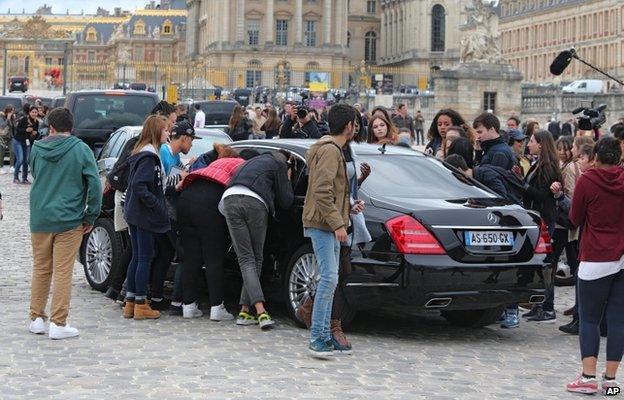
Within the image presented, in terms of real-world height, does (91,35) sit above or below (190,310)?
above

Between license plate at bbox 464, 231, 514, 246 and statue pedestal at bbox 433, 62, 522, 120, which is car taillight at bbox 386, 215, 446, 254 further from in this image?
statue pedestal at bbox 433, 62, 522, 120

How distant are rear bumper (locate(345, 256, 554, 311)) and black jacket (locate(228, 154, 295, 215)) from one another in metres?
0.95

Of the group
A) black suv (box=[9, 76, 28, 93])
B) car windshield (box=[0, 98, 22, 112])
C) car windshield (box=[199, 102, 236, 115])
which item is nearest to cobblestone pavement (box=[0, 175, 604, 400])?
car windshield (box=[199, 102, 236, 115])

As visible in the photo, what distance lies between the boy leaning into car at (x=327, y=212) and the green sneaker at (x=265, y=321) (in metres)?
1.09

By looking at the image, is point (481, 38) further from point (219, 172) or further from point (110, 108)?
point (219, 172)

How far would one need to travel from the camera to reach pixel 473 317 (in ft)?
42.4

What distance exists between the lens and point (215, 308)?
41.8ft

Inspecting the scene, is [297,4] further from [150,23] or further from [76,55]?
[76,55]

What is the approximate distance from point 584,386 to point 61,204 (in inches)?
175

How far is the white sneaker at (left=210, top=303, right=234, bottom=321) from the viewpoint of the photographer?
12750 mm

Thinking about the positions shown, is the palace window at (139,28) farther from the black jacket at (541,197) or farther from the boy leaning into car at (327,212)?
the boy leaning into car at (327,212)

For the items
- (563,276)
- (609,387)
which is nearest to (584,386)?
(609,387)

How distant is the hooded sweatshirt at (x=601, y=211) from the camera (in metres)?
9.98

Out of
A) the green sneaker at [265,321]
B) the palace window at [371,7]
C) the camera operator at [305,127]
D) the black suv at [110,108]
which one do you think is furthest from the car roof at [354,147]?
the palace window at [371,7]
